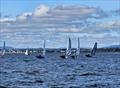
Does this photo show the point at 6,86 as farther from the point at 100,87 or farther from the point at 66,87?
the point at 100,87

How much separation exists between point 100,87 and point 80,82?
860 centimetres

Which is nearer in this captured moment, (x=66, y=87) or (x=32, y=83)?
(x=66, y=87)

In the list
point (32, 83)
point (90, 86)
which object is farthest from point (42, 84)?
point (90, 86)

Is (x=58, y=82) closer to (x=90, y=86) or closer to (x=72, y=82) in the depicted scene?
(x=72, y=82)

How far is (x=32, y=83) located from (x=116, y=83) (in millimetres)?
11569

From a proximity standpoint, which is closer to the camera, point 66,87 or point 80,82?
point 66,87

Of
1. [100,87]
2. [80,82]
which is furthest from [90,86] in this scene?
[80,82]

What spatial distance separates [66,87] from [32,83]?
729 cm

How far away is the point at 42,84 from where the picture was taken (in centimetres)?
7075

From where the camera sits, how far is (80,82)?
74.5 meters

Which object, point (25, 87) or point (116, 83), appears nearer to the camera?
point (25, 87)

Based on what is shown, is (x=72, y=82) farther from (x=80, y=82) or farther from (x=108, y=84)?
(x=108, y=84)

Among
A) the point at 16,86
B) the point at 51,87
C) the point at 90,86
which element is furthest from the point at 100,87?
the point at 16,86

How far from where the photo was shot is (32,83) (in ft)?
238
